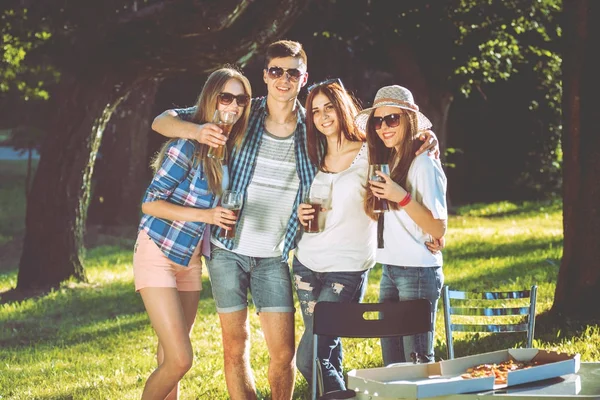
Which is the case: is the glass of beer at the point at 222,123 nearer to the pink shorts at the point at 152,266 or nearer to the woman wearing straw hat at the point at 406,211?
the pink shorts at the point at 152,266

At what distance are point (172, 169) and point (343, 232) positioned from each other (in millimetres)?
974

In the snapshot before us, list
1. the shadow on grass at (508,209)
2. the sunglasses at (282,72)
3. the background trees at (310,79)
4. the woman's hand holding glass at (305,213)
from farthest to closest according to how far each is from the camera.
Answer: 1. the shadow on grass at (508,209)
2. the background trees at (310,79)
3. the sunglasses at (282,72)
4. the woman's hand holding glass at (305,213)

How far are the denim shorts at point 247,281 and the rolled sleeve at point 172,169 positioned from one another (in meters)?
0.42

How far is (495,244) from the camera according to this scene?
16344 millimetres

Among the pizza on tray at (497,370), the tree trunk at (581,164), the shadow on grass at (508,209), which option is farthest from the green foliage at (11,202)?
the pizza on tray at (497,370)

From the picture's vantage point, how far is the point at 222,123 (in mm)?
5031

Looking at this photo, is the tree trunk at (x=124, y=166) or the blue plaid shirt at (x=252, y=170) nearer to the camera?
the blue plaid shirt at (x=252, y=170)

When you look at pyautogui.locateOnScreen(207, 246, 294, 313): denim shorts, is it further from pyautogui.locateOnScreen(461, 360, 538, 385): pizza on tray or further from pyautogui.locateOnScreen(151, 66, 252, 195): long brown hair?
pyautogui.locateOnScreen(461, 360, 538, 385): pizza on tray

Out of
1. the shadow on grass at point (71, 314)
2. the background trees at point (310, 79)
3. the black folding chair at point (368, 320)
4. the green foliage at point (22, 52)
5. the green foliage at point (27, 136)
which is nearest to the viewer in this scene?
the black folding chair at point (368, 320)

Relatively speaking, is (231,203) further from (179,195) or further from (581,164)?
(581,164)

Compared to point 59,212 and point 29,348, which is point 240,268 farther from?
point 59,212

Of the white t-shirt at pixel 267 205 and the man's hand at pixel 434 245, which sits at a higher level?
the white t-shirt at pixel 267 205

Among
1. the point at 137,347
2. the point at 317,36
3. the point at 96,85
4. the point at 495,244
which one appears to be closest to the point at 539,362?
the point at 137,347

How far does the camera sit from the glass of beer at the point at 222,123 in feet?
16.5
